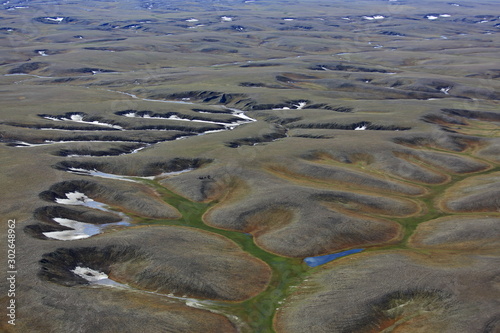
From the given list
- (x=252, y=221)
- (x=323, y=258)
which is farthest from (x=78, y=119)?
(x=323, y=258)

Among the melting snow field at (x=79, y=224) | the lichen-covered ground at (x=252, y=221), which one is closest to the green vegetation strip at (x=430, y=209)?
the lichen-covered ground at (x=252, y=221)

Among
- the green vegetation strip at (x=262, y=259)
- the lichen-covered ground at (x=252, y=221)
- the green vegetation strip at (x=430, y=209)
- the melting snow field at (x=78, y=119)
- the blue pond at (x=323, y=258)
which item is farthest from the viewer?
the melting snow field at (x=78, y=119)

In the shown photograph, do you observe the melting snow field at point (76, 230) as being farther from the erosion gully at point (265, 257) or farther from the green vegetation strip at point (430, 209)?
the green vegetation strip at point (430, 209)

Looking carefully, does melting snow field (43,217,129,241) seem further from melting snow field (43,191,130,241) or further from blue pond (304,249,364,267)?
blue pond (304,249,364,267)

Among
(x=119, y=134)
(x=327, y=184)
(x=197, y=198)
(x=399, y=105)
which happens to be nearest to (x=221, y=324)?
(x=197, y=198)

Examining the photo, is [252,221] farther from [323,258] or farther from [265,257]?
[323,258]

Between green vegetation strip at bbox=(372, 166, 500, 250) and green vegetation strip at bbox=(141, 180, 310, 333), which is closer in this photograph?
green vegetation strip at bbox=(141, 180, 310, 333)

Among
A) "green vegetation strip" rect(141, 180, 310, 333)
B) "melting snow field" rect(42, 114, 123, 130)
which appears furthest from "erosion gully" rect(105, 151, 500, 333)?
"melting snow field" rect(42, 114, 123, 130)

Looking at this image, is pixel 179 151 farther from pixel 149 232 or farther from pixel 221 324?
pixel 221 324
